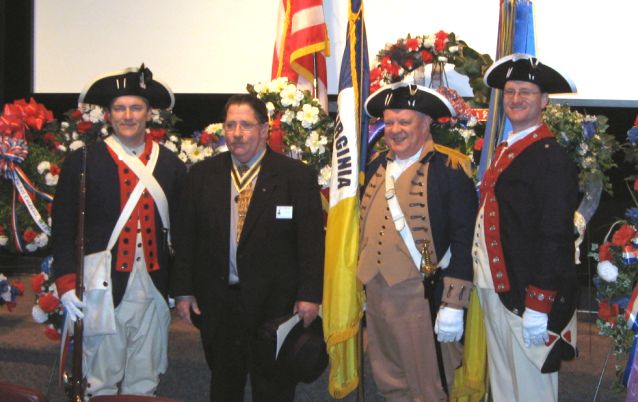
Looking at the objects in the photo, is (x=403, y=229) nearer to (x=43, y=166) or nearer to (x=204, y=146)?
(x=204, y=146)

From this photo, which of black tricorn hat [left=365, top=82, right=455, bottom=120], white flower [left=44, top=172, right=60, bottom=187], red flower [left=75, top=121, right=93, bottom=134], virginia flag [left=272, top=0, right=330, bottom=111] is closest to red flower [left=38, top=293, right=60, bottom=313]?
white flower [left=44, top=172, right=60, bottom=187]

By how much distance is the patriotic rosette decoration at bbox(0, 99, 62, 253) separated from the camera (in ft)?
14.1

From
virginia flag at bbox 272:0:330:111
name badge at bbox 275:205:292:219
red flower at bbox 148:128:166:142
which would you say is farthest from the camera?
virginia flag at bbox 272:0:330:111

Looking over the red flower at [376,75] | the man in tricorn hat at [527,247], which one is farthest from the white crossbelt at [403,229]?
the red flower at [376,75]

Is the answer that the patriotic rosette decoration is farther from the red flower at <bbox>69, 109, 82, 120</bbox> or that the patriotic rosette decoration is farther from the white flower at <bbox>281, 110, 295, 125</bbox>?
the white flower at <bbox>281, 110, 295, 125</bbox>

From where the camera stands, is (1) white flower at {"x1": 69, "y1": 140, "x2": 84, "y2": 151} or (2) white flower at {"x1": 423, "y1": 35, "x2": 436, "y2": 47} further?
(2) white flower at {"x1": 423, "y1": 35, "x2": 436, "y2": 47}

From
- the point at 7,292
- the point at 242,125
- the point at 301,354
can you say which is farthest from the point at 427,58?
the point at 7,292

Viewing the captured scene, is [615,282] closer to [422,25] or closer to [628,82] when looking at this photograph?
[628,82]

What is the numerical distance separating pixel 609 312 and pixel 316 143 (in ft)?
5.54

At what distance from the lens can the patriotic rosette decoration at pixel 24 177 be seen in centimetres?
430

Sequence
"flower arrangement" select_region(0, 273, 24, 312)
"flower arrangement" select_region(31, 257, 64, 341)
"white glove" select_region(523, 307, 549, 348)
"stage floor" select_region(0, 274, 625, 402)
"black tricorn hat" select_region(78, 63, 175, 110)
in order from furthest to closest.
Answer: "flower arrangement" select_region(0, 273, 24, 312) < "flower arrangement" select_region(31, 257, 64, 341) < "stage floor" select_region(0, 274, 625, 402) < "black tricorn hat" select_region(78, 63, 175, 110) < "white glove" select_region(523, 307, 549, 348)

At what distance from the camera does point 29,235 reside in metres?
4.48

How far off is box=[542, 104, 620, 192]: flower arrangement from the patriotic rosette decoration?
283 cm

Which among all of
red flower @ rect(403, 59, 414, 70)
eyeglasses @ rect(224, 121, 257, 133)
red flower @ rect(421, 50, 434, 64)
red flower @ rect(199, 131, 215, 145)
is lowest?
eyeglasses @ rect(224, 121, 257, 133)
